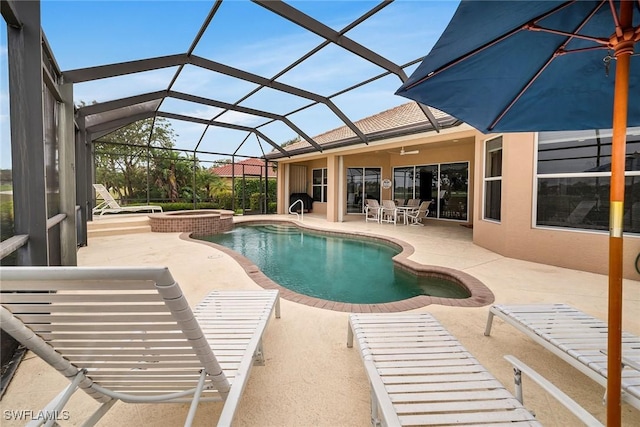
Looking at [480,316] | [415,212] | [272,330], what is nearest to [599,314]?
[480,316]

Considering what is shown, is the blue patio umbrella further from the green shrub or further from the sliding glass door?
the green shrub

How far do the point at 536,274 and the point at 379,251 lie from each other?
345cm

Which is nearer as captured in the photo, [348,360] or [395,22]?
[348,360]

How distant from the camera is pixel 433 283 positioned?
15.8ft

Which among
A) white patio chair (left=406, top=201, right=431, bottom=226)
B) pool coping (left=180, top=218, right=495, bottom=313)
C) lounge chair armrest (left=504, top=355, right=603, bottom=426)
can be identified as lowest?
pool coping (left=180, top=218, right=495, bottom=313)

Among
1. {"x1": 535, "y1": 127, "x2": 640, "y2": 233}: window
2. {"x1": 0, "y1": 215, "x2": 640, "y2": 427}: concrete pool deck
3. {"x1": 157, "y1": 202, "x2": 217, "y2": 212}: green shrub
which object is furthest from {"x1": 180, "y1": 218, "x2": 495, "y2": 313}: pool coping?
{"x1": 157, "y1": 202, "x2": 217, "y2": 212}: green shrub

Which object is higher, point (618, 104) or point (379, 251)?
point (618, 104)

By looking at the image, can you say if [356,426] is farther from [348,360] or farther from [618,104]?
[618,104]

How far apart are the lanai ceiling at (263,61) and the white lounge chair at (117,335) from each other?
13.8 feet

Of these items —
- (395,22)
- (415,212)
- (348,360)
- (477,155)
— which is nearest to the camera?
A: (348,360)

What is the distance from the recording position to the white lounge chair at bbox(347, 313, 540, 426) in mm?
1339

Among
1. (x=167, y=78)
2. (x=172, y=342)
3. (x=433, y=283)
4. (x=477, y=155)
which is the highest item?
(x=167, y=78)

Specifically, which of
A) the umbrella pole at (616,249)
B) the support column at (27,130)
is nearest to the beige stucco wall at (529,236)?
the umbrella pole at (616,249)

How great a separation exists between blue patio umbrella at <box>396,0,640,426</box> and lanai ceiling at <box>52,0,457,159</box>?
123 inches
